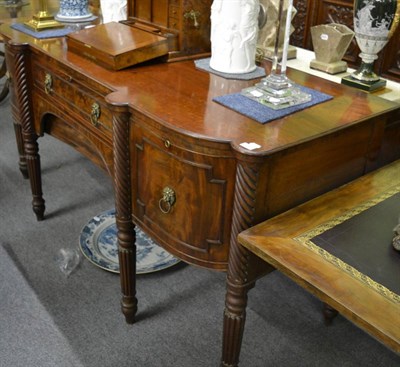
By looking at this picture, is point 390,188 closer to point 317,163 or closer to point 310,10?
point 317,163

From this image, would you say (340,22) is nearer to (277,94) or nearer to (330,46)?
(330,46)

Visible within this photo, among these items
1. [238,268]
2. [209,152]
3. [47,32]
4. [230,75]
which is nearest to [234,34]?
[230,75]

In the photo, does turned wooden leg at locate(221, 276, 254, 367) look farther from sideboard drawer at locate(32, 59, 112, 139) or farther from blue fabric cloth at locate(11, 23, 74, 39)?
blue fabric cloth at locate(11, 23, 74, 39)

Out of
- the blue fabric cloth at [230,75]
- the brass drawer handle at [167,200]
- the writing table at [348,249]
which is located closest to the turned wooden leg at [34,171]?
the blue fabric cloth at [230,75]

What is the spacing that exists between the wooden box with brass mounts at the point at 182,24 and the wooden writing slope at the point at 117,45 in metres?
0.04

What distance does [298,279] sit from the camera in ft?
2.88

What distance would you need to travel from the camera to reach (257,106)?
3.84 feet

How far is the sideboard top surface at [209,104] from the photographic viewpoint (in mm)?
1049

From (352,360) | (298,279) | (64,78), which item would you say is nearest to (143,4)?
(64,78)

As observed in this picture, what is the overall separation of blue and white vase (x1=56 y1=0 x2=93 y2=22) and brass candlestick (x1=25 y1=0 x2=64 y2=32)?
0.30 ft

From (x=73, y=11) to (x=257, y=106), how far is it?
1062mm

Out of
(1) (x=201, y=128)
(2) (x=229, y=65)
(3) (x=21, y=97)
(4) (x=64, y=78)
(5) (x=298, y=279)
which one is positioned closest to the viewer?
(5) (x=298, y=279)

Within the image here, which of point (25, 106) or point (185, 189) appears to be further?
point (25, 106)

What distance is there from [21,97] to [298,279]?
1.32 m
